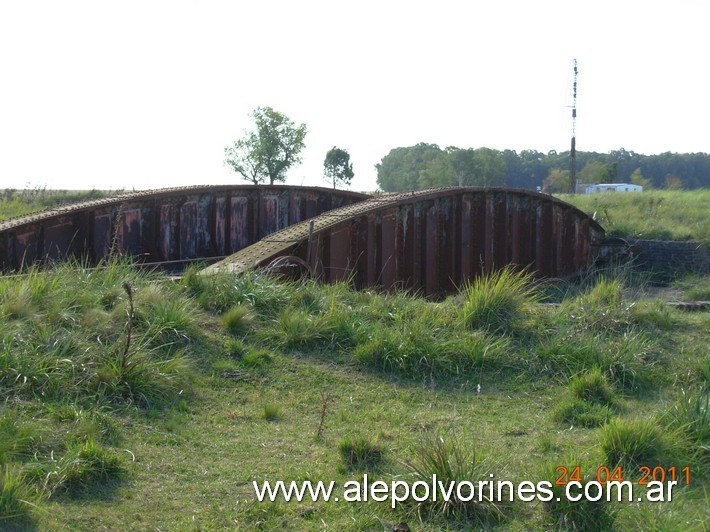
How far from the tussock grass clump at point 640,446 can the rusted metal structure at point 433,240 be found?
15.2 feet

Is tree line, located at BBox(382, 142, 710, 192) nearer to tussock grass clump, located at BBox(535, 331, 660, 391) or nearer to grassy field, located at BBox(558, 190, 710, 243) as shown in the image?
grassy field, located at BBox(558, 190, 710, 243)

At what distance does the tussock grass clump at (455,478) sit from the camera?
4371 mm

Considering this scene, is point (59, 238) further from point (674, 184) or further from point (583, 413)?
point (674, 184)

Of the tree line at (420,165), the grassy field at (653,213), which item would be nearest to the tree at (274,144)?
the tree line at (420,165)

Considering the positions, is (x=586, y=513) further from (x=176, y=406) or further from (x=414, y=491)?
(x=176, y=406)

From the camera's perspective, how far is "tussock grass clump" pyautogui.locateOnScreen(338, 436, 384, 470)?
4973 millimetres

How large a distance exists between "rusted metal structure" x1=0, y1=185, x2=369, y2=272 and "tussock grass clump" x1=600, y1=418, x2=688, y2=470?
5.88 metres

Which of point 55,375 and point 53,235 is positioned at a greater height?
point 53,235

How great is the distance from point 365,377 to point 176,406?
165 cm

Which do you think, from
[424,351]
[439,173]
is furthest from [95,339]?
[439,173]

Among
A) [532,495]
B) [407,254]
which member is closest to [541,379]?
[532,495]

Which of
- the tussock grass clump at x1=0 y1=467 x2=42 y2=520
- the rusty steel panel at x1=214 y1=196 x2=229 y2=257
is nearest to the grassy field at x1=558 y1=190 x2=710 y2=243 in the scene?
the rusty steel panel at x1=214 y1=196 x2=229 y2=257

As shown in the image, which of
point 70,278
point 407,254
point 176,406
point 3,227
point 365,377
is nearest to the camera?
point 176,406

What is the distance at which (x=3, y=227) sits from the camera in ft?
33.1
